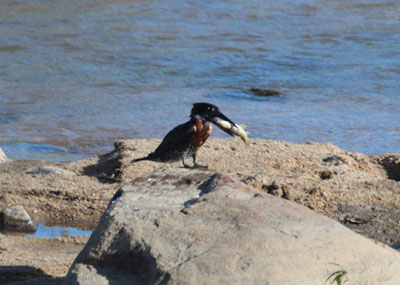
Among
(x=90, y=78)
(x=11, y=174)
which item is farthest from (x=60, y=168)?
(x=90, y=78)

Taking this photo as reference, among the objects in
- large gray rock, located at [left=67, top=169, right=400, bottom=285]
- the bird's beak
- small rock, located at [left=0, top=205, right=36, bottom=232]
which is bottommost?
small rock, located at [left=0, top=205, right=36, bottom=232]

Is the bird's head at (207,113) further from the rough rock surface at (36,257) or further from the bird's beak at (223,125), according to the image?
the rough rock surface at (36,257)

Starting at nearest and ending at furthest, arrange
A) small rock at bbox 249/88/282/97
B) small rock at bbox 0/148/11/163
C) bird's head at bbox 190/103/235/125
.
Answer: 1. bird's head at bbox 190/103/235/125
2. small rock at bbox 0/148/11/163
3. small rock at bbox 249/88/282/97

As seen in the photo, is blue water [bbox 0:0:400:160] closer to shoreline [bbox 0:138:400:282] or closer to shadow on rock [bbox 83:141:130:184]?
shadow on rock [bbox 83:141:130:184]

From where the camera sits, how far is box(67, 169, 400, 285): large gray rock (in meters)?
2.58

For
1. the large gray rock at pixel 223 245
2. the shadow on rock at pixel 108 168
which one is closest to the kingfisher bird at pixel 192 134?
the shadow on rock at pixel 108 168

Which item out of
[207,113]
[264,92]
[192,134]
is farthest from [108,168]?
[264,92]

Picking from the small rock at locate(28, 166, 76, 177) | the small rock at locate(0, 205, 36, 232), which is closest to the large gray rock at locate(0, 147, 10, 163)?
the small rock at locate(28, 166, 76, 177)

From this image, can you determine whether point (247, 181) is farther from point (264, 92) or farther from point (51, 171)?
point (264, 92)

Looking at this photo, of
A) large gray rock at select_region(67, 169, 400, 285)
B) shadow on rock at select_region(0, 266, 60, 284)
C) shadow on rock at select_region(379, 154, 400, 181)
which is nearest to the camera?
large gray rock at select_region(67, 169, 400, 285)

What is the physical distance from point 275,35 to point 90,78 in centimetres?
410

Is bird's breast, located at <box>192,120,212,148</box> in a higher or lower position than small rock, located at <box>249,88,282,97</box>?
higher

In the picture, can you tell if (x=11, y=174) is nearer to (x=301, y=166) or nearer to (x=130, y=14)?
(x=301, y=166)

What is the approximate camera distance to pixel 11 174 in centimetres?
553
